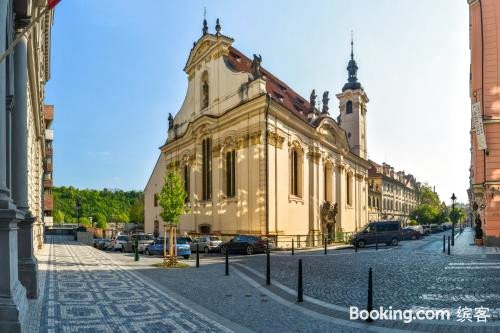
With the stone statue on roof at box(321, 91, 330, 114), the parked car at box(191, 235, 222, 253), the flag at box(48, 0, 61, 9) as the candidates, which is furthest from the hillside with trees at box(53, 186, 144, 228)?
the flag at box(48, 0, 61, 9)

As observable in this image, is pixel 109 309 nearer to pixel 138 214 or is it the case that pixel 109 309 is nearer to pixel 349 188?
pixel 349 188

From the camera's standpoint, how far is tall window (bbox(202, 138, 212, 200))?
1655 inches

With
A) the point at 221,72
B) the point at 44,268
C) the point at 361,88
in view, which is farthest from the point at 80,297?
the point at 361,88

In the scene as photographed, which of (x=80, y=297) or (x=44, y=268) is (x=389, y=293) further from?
(x=44, y=268)

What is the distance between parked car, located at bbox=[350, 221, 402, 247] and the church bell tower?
24876 mm

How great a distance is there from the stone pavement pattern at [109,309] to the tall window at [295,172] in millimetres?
25608

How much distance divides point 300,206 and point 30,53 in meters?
27.8

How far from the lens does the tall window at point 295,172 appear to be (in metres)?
38.9

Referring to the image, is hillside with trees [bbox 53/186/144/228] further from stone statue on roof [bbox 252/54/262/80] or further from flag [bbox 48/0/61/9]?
flag [bbox 48/0/61/9]

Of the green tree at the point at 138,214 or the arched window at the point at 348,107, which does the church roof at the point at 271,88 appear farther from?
the green tree at the point at 138,214

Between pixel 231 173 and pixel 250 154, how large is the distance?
12.5ft

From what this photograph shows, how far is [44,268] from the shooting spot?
17.7 metres

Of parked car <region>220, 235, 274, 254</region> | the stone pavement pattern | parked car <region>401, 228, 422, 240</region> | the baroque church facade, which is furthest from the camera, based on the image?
parked car <region>401, 228, 422, 240</region>

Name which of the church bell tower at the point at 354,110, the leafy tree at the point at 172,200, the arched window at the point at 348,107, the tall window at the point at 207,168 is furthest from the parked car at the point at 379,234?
the arched window at the point at 348,107
